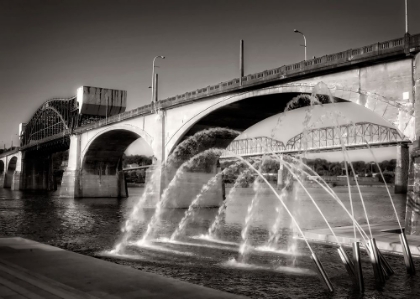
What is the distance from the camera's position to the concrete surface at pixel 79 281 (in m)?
7.08

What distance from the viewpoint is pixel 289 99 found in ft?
120

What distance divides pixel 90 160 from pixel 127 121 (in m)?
17.2

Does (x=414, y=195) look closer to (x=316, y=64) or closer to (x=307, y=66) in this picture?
(x=316, y=64)

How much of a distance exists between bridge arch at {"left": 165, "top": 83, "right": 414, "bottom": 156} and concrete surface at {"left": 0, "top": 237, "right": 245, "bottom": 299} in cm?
1914

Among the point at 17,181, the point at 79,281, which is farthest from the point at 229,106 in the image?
the point at 17,181

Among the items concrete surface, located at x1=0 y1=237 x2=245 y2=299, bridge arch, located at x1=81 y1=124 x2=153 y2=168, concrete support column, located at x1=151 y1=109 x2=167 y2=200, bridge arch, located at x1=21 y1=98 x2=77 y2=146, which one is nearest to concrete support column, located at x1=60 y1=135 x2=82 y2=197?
bridge arch, located at x1=81 y1=124 x2=153 y2=168

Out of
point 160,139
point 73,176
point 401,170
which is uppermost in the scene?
point 160,139

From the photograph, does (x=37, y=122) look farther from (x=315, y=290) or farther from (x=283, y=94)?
(x=315, y=290)

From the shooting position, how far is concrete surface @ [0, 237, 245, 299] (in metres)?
7.08

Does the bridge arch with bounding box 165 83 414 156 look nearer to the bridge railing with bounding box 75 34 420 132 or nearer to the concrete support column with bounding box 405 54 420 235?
the bridge railing with bounding box 75 34 420 132

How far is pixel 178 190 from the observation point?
159 feet

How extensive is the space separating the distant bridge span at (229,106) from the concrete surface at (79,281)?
17.7 metres

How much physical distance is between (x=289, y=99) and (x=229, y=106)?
622 cm

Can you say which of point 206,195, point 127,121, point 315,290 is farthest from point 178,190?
point 315,290
